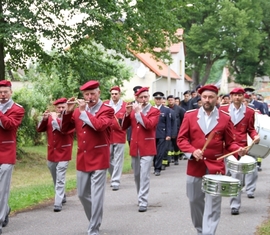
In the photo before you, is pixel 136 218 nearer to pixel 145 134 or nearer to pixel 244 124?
pixel 145 134

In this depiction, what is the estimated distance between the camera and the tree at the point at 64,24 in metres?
17.7

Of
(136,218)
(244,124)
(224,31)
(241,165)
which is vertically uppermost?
(224,31)

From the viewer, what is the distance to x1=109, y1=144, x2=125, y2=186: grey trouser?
13922 mm

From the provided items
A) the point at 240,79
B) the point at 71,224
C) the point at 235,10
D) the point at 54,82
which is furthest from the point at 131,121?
the point at 240,79

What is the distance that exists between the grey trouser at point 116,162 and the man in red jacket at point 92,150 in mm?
5056

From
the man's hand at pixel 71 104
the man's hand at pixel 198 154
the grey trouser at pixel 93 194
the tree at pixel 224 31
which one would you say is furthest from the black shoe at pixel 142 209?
the tree at pixel 224 31

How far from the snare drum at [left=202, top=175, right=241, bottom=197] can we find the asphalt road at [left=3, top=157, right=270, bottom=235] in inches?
73.0

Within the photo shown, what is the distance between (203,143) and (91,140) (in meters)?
1.68

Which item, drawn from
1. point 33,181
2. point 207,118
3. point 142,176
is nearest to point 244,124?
point 142,176

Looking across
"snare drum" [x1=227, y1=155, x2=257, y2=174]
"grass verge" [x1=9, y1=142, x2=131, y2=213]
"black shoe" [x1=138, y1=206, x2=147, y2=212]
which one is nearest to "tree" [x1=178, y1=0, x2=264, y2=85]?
"grass verge" [x1=9, y1=142, x2=131, y2=213]

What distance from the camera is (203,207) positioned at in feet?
25.9

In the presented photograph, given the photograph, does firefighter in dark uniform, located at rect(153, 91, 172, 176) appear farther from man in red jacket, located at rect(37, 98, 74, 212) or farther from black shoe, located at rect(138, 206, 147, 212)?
black shoe, located at rect(138, 206, 147, 212)

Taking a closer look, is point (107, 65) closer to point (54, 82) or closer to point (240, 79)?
point (54, 82)

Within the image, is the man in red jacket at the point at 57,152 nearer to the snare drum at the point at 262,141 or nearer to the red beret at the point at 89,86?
the red beret at the point at 89,86
